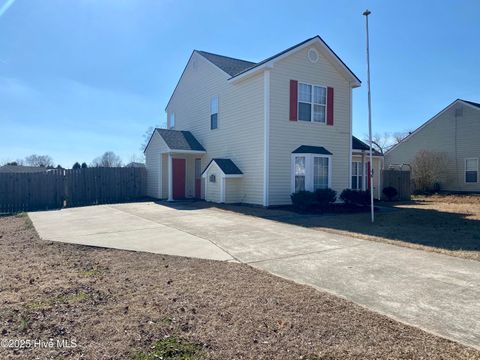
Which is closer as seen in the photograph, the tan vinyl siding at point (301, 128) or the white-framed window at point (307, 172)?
the tan vinyl siding at point (301, 128)

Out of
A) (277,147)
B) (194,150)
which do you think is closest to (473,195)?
(277,147)

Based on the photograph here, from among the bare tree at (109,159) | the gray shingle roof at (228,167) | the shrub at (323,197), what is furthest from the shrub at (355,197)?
the bare tree at (109,159)

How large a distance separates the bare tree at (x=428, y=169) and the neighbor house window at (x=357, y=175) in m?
8.99

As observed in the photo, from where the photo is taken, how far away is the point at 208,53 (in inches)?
798

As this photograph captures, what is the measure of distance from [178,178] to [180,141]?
223cm

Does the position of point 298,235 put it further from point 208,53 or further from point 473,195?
point 473,195

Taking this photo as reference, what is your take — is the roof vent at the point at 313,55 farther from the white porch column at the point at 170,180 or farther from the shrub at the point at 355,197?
the white porch column at the point at 170,180

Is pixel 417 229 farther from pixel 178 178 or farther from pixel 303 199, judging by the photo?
pixel 178 178

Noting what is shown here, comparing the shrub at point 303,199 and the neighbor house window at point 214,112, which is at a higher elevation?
the neighbor house window at point 214,112

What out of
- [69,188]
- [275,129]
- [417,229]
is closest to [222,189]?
[275,129]

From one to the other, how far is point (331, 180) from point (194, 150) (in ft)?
25.5

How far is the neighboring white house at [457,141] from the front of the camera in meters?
24.2

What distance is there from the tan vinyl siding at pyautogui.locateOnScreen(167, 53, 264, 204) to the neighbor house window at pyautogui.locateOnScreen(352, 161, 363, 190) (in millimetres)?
6893

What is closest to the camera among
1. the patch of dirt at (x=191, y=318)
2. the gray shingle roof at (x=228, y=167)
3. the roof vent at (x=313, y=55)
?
the patch of dirt at (x=191, y=318)
